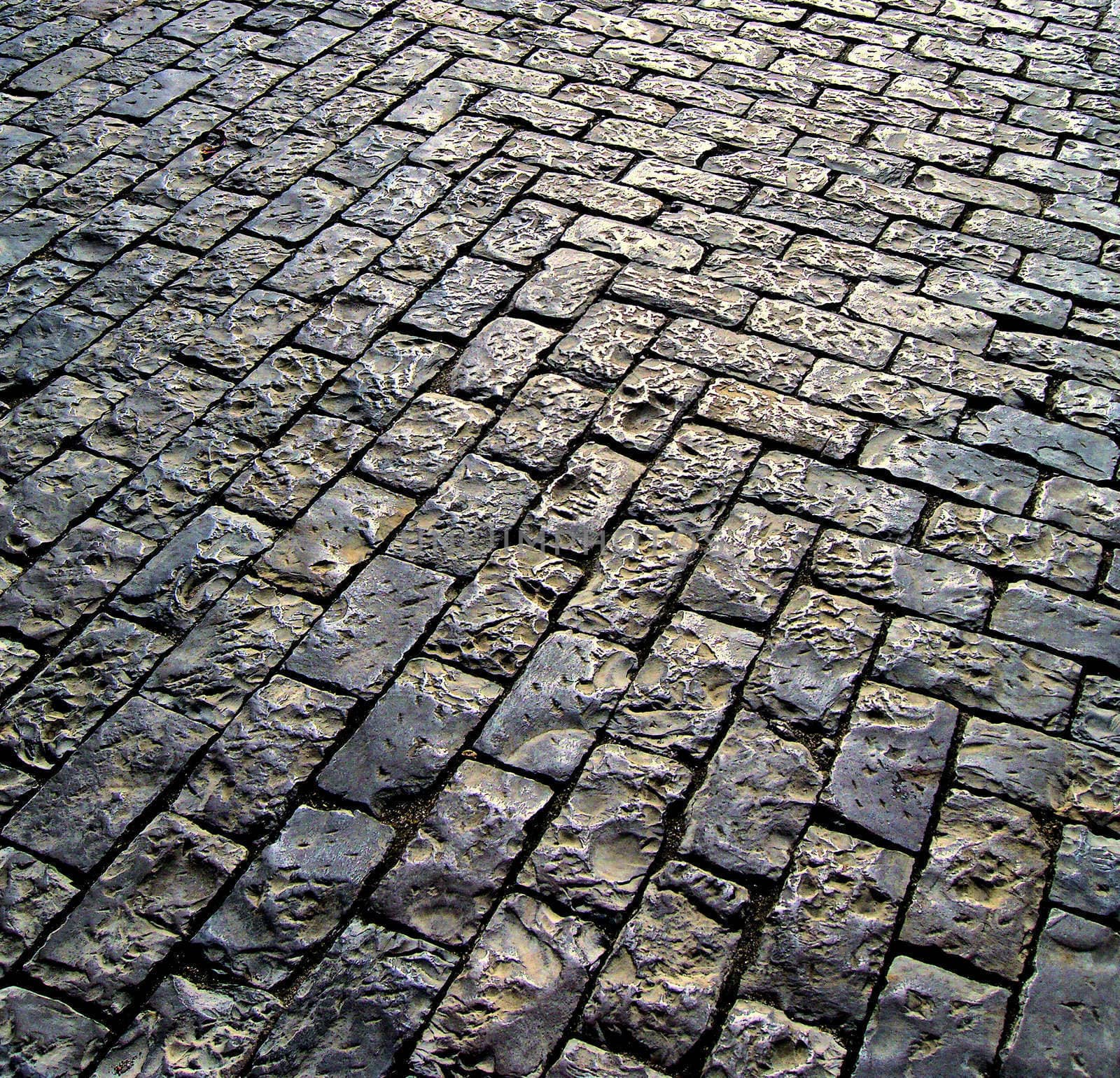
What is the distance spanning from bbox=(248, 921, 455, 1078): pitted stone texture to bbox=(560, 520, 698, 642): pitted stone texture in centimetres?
119

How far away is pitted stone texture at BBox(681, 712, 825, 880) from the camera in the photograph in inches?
119

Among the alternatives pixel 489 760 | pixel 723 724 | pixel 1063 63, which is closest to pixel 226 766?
pixel 489 760

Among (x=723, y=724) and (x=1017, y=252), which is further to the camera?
(x=1017, y=252)

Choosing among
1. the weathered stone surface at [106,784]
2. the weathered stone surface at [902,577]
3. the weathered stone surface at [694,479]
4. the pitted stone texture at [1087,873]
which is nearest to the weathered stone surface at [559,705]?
the weathered stone surface at [694,479]

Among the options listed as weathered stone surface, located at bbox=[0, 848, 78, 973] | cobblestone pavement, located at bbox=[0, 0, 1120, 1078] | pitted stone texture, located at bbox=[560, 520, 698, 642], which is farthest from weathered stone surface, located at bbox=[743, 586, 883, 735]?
weathered stone surface, located at bbox=[0, 848, 78, 973]

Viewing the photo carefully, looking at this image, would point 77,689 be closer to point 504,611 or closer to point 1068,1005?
point 504,611

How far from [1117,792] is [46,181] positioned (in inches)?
215

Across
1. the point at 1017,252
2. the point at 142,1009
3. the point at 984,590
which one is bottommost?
the point at 142,1009

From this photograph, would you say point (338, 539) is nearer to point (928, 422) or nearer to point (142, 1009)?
point (142, 1009)

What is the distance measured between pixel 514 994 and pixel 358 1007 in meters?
0.41

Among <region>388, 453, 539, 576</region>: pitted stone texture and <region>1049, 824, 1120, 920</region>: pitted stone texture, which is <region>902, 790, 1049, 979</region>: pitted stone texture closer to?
<region>1049, 824, 1120, 920</region>: pitted stone texture

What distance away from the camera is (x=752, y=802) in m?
3.13

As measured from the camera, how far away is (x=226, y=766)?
3.24 meters

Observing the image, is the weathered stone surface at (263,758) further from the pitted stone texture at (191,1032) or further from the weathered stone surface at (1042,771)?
the weathered stone surface at (1042,771)
